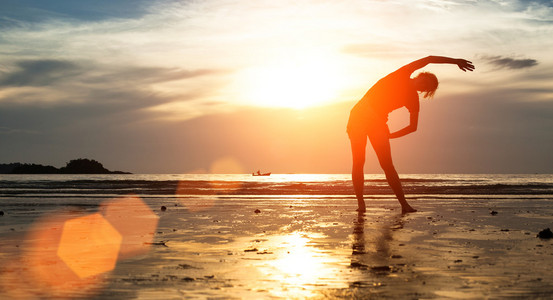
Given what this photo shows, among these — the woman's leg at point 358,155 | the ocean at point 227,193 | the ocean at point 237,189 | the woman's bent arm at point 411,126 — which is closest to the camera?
the woman's bent arm at point 411,126

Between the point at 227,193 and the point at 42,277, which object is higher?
the point at 227,193

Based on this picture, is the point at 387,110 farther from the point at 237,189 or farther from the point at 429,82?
the point at 237,189


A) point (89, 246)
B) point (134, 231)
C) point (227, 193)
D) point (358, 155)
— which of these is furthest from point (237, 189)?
point (89, 246)

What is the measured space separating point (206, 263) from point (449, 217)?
659 cm

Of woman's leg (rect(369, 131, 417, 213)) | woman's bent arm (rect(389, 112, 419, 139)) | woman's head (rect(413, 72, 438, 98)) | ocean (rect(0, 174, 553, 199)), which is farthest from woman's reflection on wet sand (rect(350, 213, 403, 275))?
ocean (rect(0, 174, 553, 199))

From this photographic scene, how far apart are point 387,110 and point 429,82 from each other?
3.23ft

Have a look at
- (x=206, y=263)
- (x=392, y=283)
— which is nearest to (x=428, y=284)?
(x=392, y=283)

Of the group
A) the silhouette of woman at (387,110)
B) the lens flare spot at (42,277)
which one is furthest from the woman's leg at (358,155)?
the lens flare spot at (42,277)

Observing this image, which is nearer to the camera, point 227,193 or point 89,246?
point 89,246

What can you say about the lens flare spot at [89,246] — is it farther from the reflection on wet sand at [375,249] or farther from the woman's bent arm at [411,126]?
the woman's bent arm at [411,126]

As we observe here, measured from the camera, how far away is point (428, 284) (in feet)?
13.3

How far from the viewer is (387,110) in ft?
37.9

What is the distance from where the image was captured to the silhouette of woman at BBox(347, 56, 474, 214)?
11234 millimetres

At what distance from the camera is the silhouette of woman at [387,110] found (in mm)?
11234
